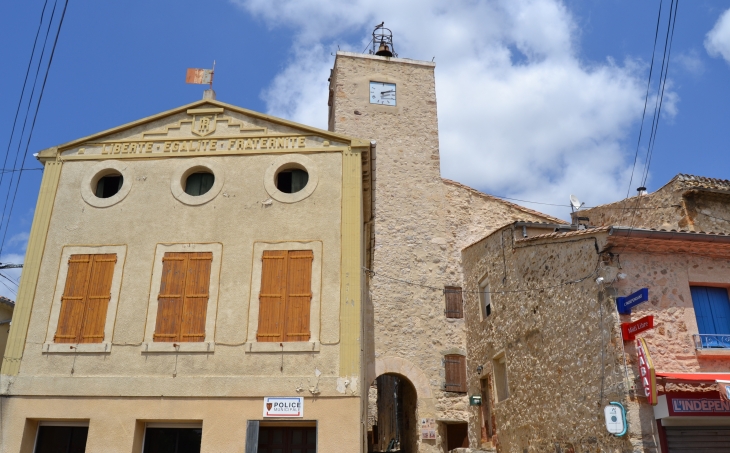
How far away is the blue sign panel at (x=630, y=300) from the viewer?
1207 cm

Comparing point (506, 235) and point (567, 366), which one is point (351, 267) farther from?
point (506, 235)

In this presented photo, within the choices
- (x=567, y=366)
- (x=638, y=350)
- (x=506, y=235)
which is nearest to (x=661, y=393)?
(x=638, y=350)

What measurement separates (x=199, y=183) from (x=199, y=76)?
2.68 metres

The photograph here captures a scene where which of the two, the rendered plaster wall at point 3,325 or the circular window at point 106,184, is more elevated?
the circular window at point 106,184

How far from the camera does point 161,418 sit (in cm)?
1111

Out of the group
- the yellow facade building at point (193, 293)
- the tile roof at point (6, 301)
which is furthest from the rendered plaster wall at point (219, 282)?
the tile roof at point (6, 301)

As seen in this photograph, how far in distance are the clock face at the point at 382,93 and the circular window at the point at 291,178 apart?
13.0m

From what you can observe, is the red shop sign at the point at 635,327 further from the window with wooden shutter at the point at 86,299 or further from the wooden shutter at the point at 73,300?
the wooden shutter at the point at 73,300

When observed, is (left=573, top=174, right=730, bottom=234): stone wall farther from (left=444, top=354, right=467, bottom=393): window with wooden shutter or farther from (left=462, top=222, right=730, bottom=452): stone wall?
(left=444, top=354, right=467, bottom=393): window with wooden shutter

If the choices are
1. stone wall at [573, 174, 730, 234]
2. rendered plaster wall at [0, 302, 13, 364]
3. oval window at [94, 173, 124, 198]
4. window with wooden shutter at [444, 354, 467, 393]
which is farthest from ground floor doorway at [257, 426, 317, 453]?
stone wall at [573, 174, 730, 234]

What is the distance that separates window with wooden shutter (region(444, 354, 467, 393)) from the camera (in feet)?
69.6

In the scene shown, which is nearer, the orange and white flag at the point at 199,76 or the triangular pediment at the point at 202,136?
the triangular pediment at the point at 202,136

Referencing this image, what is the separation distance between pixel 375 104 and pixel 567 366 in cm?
1417

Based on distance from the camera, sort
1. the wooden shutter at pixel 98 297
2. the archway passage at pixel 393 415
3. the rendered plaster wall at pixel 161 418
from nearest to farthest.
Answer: the rendered plaster wall at pixel 161 418, the wooden shutter at pixel 98 297, the archway passage at pixel 393 415
